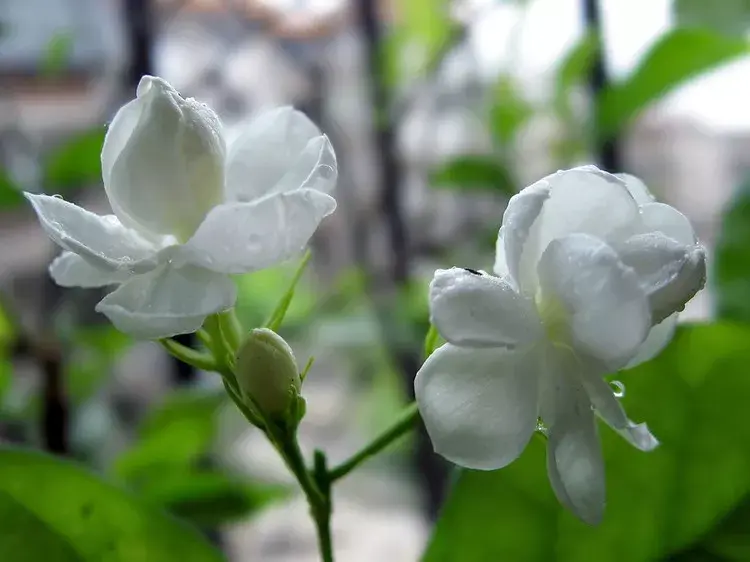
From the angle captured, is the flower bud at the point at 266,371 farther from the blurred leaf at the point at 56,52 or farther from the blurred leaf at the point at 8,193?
the blurred leaf at the point at 56,52

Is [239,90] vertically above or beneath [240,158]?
beneath

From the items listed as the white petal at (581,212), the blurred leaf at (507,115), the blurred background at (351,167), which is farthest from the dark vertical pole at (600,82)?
the white petal at (581,212)

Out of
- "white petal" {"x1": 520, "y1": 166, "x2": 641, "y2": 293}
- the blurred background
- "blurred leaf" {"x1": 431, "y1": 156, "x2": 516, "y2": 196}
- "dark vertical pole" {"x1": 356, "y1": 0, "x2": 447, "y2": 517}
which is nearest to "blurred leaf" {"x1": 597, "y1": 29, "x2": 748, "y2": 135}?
the blurred background

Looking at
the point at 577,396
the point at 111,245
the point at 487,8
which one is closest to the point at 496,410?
the point at 577,396

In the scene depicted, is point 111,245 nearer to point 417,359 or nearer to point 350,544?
point 417,359

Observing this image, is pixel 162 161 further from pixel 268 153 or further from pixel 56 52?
pixel 56 52

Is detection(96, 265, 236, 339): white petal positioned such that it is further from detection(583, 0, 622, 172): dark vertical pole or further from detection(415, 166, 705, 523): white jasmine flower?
detection(583, 0, 622, 172): dark vertical pole
